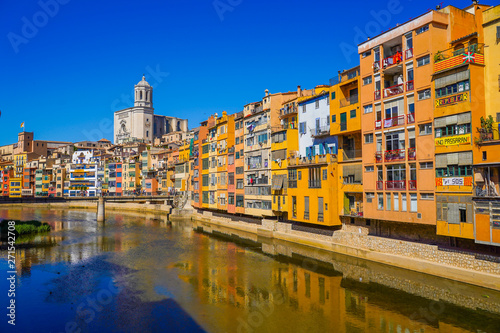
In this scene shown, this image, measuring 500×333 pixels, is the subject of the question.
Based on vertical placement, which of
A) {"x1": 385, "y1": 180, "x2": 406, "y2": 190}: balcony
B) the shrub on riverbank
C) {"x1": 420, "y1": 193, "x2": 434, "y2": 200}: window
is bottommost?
the shrub on riverbank

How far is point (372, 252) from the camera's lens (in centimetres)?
3316

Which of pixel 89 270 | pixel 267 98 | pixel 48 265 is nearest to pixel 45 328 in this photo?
pixel 89 270

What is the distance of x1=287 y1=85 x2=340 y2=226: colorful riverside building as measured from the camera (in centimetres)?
3897

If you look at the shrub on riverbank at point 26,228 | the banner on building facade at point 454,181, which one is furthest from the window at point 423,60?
the shrub on riverbank at point 26,228

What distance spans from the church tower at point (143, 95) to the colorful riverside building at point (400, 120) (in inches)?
6043

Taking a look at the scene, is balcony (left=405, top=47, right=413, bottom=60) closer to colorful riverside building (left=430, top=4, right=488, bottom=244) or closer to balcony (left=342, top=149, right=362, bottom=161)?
colorful riverside building (left=430, top=4, right=488, bottom=244)

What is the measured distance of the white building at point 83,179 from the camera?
120m

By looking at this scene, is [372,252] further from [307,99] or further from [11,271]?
[11,271]

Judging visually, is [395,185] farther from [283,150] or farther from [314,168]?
[283,150]

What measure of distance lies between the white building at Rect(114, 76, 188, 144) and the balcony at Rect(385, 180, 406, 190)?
5772 inches

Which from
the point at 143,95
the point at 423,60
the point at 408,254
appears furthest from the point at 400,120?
the point at 143,95

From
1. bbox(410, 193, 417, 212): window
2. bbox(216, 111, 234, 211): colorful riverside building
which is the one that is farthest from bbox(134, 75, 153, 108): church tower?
bbox(410, 193, 417, 212): window

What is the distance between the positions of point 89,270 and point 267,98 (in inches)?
1167

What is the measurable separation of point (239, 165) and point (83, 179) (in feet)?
265
